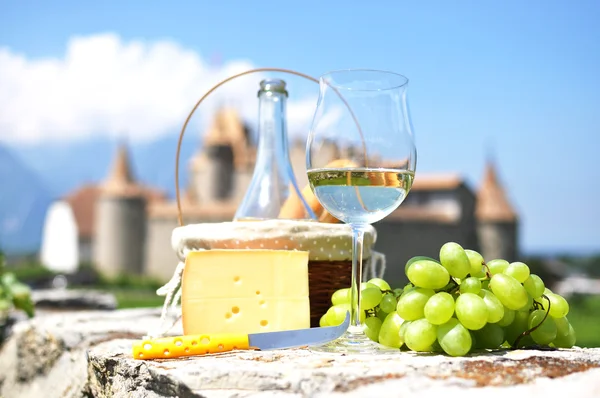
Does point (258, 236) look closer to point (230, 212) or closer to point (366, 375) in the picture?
point (366, 375)

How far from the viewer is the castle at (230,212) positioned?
22469 millimetres

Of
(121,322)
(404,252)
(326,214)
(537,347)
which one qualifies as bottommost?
(404,252)

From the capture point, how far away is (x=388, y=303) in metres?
1.37

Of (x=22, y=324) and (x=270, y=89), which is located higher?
(x=270, y=89)

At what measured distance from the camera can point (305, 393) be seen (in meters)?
1.00

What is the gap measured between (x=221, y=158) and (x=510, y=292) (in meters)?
27.8

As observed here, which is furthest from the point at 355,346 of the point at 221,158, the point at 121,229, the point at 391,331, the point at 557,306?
the point at 121,229

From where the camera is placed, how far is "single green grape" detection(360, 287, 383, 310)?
4.49 feet

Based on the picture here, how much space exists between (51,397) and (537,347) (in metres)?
1.46

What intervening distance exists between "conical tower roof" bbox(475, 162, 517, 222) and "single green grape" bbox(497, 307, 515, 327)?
25982 millimetres

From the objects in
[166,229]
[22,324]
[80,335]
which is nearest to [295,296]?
[80,335]

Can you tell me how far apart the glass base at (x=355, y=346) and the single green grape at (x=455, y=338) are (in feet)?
0.36

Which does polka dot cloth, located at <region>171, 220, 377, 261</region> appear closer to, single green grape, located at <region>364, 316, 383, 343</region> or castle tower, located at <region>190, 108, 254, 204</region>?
single green grape, located at <region>364, 316, 383, 343</region>

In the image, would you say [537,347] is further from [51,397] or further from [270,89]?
[51,397]
